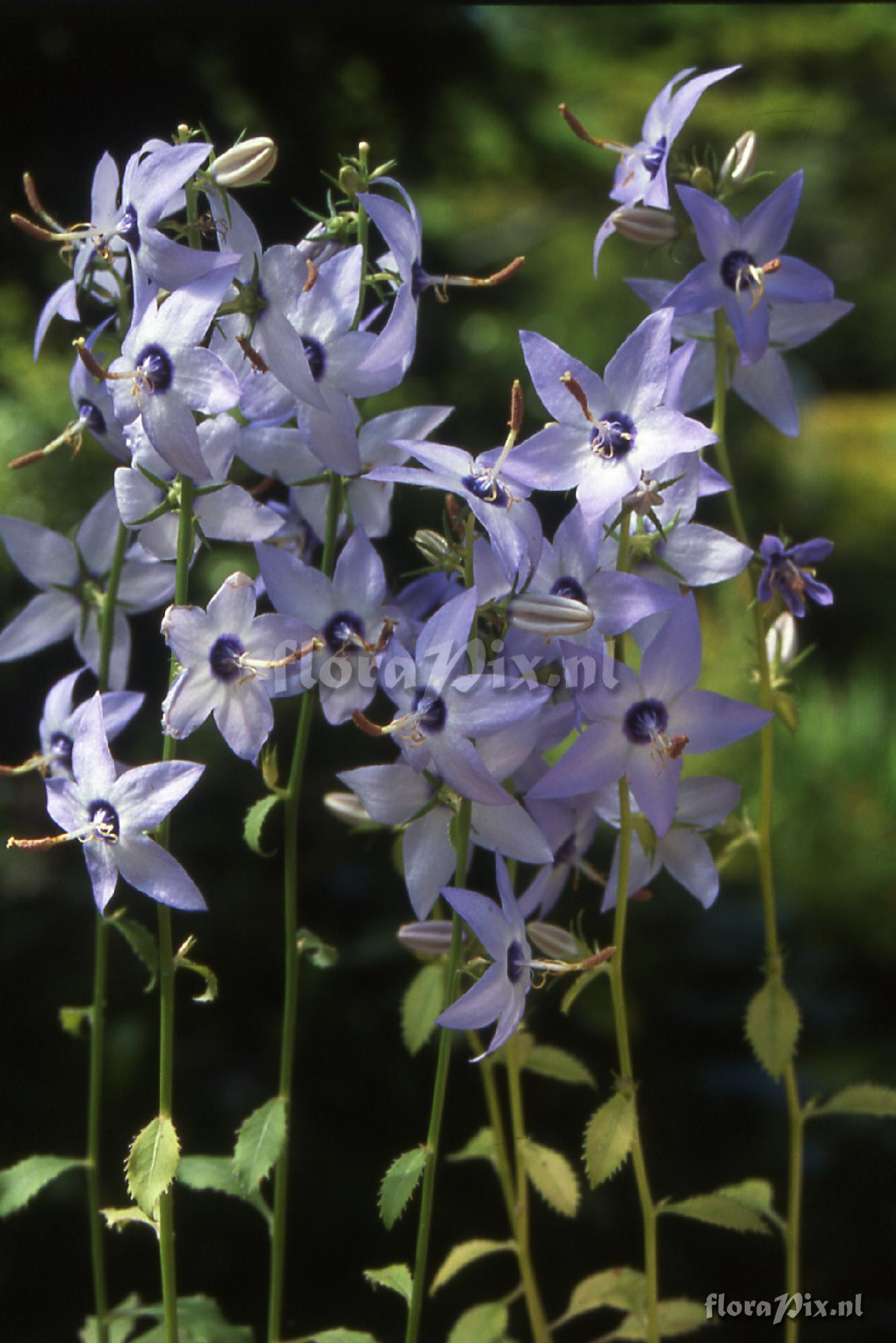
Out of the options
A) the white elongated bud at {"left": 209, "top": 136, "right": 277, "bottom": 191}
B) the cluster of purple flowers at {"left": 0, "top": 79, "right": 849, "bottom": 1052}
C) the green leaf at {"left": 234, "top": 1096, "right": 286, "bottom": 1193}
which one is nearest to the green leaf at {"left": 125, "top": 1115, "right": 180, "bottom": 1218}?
the green leaf at {"left": 234, "top": 1096, "right": 286, "bottom": 1193}

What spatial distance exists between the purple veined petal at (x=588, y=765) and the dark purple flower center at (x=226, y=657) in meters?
0.16

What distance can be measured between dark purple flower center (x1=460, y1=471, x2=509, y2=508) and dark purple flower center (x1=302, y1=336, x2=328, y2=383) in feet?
0.34

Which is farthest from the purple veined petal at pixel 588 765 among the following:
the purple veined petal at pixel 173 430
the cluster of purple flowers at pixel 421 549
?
the purple veined petal at pixel 173 430

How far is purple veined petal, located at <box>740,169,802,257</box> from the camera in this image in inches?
29.4

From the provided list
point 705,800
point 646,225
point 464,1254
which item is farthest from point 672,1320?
point 646,225

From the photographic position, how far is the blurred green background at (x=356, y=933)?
1439 millimetres

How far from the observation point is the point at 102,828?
2.16ft

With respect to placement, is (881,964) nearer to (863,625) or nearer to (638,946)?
(638,946)

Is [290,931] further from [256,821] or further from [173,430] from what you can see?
[173,430]

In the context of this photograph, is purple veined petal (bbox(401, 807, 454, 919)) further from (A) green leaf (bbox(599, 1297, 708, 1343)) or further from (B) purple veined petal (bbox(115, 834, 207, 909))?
(A) green leaf (bbox(599, 1297, 708, 1343))

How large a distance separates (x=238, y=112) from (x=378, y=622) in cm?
143

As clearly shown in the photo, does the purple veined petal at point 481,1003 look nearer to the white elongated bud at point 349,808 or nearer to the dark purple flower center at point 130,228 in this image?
the white elongated bud at point 349,808

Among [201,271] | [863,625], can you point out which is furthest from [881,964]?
[863,625]

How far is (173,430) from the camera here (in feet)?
2.05
